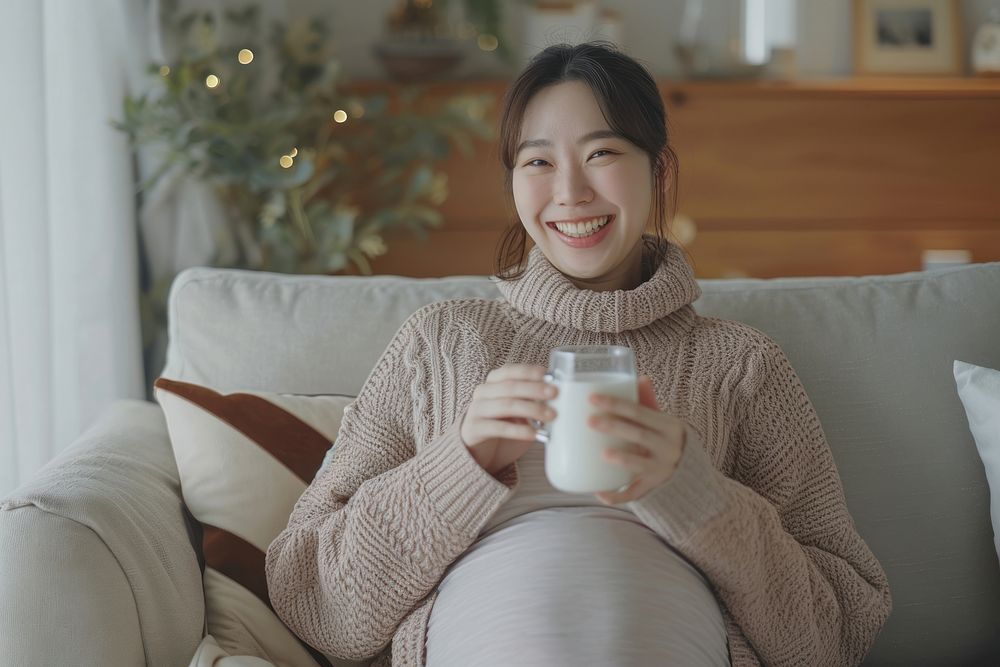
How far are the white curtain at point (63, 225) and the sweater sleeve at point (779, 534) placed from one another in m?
1.27

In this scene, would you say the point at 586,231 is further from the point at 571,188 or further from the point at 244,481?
the point at 244,481

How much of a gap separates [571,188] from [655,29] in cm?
260

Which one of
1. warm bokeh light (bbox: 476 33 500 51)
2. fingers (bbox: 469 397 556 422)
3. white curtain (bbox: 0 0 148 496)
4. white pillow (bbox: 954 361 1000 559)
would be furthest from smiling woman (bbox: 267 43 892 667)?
warm bokeh light (bbox: 476 33 500 51)

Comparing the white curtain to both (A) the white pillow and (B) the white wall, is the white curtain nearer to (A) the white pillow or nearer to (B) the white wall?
(B) the white wall

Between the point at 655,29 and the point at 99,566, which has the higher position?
the point at 655,29

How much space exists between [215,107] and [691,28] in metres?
1.83

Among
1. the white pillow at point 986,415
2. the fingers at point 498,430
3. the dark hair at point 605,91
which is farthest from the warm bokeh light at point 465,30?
the fingers at point 498,430

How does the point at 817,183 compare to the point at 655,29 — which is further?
the point at 655,29

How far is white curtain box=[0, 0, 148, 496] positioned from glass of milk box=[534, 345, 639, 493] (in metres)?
1.25

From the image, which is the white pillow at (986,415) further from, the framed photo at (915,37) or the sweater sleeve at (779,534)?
the framed photo at (915,37)

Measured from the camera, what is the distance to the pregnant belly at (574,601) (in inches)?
43.1

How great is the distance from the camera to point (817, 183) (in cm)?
344

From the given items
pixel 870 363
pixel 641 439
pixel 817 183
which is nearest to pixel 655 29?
pixel 817 183

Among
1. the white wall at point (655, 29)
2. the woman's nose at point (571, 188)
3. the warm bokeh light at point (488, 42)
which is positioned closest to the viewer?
the woman's nose at point (571, 188)
